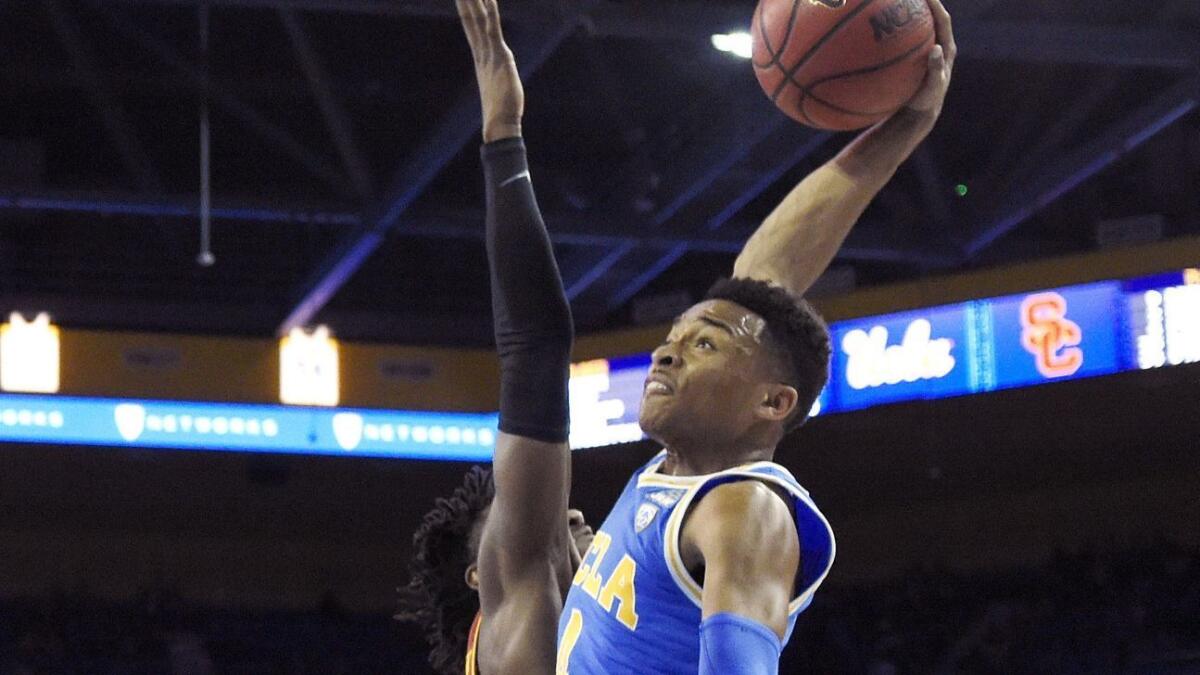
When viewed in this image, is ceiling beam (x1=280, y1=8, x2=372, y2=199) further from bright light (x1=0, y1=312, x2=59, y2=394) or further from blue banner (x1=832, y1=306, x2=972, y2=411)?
blue banner (x1=832, y1=306, x2=972, y2=411)

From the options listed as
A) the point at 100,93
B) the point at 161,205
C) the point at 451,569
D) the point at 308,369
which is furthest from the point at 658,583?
the point at 308,369

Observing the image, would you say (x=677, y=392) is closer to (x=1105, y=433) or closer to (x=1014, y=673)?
(x=1014, y=673)

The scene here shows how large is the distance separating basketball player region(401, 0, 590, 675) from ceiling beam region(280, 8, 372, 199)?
23.3 ft

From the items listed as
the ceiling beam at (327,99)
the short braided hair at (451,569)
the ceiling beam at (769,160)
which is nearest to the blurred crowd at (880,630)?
the ceiling beam at (769,160)

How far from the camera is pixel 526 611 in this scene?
3.29m

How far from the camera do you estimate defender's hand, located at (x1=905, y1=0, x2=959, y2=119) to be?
364cm

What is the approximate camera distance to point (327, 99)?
10.9 meters

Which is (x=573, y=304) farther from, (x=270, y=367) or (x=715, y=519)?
(x=715, y=519)

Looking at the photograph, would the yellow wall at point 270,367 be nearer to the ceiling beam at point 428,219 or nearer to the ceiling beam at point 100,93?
the ceiling beam at point 428,219

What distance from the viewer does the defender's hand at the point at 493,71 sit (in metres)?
3.18

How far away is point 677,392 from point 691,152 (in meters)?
9.20

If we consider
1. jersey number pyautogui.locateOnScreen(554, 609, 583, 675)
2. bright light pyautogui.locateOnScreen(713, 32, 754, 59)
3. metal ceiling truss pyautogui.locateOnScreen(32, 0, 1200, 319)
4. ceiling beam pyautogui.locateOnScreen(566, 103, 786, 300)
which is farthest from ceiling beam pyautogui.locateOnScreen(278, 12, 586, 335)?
jersey number pyautogui.locateOnScreen(554, 609, 583, 675)

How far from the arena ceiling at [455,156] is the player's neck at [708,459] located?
6869mm

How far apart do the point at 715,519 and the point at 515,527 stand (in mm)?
731
